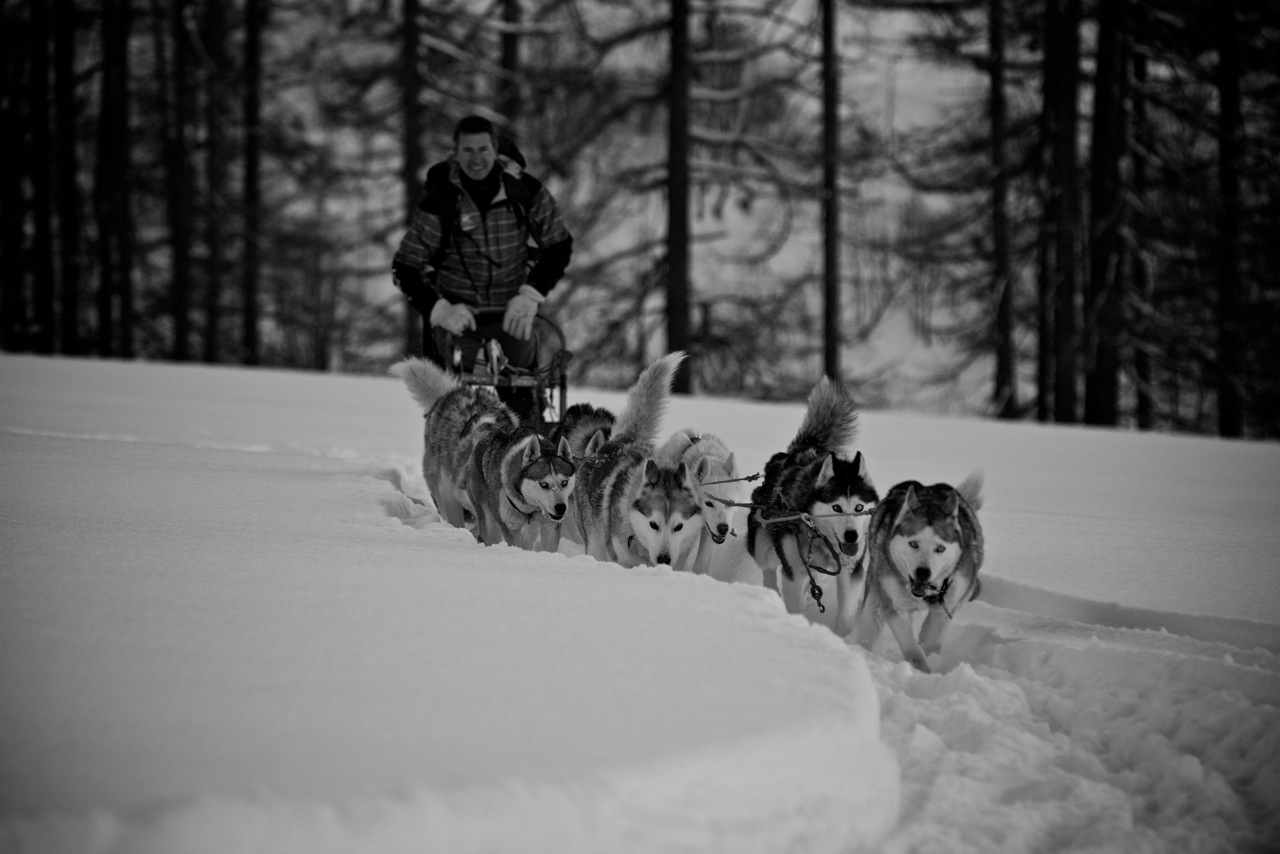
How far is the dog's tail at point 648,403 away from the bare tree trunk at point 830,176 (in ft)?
30.6

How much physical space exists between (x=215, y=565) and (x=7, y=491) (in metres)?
1.75

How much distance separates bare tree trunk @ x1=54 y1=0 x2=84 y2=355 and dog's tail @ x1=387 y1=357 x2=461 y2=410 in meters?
15.4

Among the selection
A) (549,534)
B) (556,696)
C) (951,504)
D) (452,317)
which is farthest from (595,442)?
(556,696)

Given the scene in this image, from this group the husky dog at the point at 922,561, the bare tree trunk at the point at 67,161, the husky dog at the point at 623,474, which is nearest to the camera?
the husky dog at the point at 922,561

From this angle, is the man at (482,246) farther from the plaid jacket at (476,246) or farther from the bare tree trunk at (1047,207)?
the bare tree trunk at (1047,207)

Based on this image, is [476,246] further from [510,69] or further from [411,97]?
[510,69]

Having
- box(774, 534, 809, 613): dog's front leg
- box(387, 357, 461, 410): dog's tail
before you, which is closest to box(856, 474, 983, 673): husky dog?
box(774, 534, 809, 613): dog's front leg

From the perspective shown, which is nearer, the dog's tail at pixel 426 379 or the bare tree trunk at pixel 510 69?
the dog's tail at pixel 426 379

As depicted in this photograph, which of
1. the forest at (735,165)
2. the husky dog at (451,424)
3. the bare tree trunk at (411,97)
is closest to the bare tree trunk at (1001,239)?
the forest at (735,165)

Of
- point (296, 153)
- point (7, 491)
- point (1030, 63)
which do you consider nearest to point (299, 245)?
point (296, 153)

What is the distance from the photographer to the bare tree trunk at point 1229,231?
13.1 meters

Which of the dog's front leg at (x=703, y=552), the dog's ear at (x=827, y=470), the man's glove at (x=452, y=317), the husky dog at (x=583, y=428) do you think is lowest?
the dog's front leg at (x=703, y=552)

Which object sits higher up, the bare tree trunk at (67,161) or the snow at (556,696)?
the bare tree trunk at (67,161)

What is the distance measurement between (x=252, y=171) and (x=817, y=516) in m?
17.7
